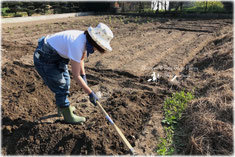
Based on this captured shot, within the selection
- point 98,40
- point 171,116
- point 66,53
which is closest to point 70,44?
point 66,53

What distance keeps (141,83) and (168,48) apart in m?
2.97

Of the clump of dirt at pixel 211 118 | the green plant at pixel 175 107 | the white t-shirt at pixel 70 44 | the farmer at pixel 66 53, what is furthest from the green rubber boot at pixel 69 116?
the clump of dirt at pixel 211 118

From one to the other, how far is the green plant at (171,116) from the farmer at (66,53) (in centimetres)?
104

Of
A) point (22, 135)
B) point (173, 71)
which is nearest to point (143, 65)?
point (173, 71)

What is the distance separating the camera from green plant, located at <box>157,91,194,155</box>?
2482 mm

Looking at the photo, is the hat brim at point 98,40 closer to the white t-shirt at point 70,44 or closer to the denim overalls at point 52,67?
the white t-shirt at point 70,44

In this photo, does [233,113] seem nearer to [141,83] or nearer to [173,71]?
[141,83]

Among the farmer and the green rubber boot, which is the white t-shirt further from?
the green rubber boot

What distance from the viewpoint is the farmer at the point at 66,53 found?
2.20m

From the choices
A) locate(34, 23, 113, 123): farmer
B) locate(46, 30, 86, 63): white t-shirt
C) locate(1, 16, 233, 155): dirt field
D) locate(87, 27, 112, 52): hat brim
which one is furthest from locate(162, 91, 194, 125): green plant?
locate(46, 30, 86, 63): white t-shirt

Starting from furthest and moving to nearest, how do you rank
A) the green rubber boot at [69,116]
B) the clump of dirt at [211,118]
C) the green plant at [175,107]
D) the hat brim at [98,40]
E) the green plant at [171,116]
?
the green plant at [175,107] → the green rubber boot at [69,116] → the green plant at [171,116] → the clump of dirt at [211,118] → the hat brim at [98,40]

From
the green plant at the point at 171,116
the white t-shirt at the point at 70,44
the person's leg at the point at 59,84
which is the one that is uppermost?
the white t-shirt at the point at 70,44

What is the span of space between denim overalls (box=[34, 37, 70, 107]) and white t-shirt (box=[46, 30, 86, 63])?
89 millimetres

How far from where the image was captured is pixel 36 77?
4.50 meters
